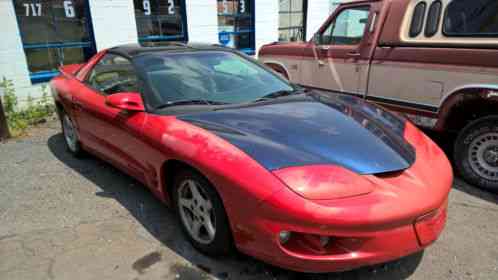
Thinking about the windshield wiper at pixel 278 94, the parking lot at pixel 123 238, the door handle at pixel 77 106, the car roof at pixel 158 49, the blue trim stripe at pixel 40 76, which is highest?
the car roof at pixel 158 49

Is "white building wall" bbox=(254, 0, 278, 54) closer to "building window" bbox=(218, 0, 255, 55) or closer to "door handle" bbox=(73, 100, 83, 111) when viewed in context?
"building window" bbox=(218, 0, 255, 55)

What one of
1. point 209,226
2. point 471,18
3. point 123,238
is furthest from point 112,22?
point 471,18

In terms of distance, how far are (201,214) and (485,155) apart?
298 cm

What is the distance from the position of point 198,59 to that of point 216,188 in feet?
5.47

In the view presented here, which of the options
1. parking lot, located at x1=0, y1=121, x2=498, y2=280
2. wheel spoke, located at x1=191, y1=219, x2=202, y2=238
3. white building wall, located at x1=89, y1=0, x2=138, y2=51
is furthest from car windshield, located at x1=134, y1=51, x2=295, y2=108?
white building wall, located at x1=89, y1=0, x2=138, y2=51

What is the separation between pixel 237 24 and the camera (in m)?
9.56

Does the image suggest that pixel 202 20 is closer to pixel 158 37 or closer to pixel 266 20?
pixel 158 37

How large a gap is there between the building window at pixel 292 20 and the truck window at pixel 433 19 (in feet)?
21.8

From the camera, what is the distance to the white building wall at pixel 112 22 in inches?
273

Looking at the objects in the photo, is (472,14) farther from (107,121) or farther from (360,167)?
(107,121)

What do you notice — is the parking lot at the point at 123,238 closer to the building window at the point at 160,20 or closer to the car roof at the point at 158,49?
the car roof at the point at 158,49

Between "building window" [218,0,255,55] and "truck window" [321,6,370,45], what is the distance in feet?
14.6

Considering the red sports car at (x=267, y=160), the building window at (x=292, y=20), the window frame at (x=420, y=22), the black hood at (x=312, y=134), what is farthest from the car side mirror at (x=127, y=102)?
the building window at (x=292, y=20)

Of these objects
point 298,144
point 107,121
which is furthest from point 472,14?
point 107,121
